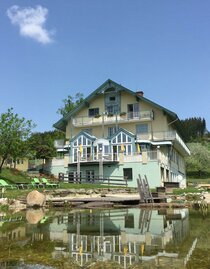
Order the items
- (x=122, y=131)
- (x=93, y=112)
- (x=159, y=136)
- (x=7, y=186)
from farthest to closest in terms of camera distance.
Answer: (x=93, y=112), (x=159, y=136), (x=122, y=131), (x=7, y=186)

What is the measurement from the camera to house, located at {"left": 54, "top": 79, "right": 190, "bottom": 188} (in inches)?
1463

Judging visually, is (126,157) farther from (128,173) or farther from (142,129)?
(142,129)

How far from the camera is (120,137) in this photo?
38938 millimetres

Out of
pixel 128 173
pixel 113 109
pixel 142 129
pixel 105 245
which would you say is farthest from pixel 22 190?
pixel 113 109

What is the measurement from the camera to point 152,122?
4075 centimetres

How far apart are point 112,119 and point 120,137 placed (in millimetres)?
3639

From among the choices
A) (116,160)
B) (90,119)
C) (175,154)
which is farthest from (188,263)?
(175,154)

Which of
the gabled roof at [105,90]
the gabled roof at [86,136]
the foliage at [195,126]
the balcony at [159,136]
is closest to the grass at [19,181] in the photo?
the gabled roof at [86,136]

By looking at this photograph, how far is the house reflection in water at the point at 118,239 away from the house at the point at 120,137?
23.4 meters

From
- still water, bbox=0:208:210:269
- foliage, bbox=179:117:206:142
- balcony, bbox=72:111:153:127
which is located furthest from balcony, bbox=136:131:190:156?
foliage, bbox=179:117:206:142

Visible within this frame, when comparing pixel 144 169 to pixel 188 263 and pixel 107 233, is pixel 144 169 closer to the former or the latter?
pixel 107 233

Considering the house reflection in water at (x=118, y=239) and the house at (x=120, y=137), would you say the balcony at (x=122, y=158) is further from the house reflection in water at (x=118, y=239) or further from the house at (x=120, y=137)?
the house reflection in water at (x=118, y=239)

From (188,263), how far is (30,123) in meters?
28.8

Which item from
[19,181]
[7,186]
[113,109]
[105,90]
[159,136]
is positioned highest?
[105,90]
